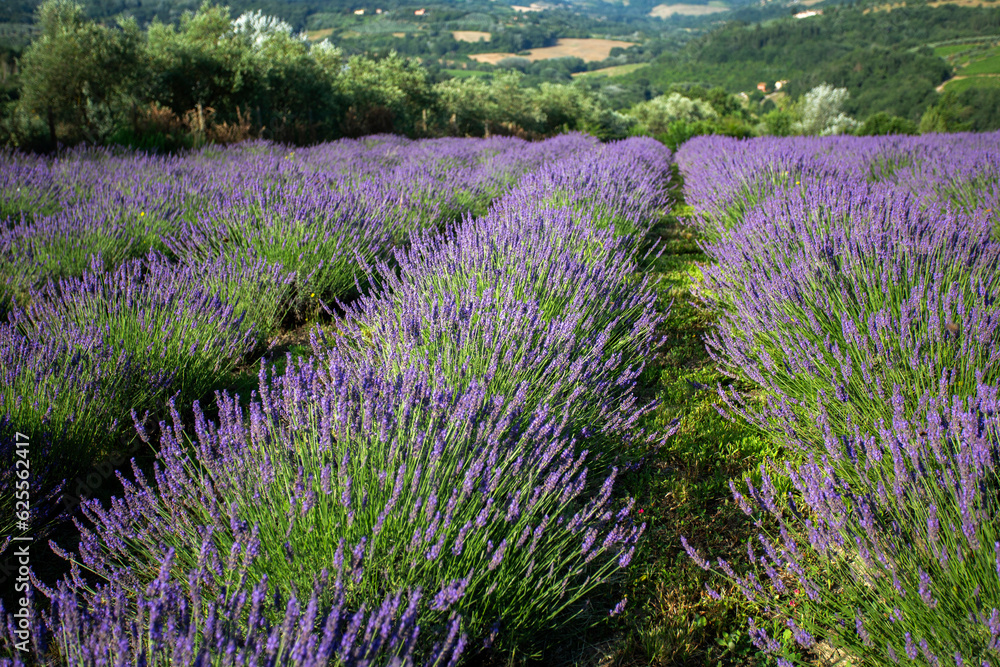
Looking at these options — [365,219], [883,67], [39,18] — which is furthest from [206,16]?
A: [883,67]

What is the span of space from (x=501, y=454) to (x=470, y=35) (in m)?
117

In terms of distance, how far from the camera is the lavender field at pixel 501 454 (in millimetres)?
1081

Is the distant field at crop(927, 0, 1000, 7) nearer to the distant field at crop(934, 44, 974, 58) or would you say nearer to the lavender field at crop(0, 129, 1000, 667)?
the distant field at crop(934, 44, 974, 58)

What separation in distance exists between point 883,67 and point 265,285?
289 ft

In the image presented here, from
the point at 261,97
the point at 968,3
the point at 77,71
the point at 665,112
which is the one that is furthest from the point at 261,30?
the point at 968,3

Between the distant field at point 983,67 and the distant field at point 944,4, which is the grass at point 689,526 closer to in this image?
the distant field at point 983,67

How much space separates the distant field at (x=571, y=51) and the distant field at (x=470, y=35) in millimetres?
7156

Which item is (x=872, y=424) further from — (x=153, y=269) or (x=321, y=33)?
(x=321, y=33)

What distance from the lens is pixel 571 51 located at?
11219 cm

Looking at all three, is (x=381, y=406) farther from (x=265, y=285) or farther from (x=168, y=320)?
(x=265, y=285)

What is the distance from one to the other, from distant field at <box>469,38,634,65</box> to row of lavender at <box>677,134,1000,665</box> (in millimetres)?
91717

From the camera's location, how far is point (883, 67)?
67.6 metres

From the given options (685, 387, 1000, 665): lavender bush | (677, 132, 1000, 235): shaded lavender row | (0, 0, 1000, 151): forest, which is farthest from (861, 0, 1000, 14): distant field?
(685, 387, 1000, 665): lavender bush

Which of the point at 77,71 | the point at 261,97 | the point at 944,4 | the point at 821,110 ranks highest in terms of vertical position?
the point at 944,4
